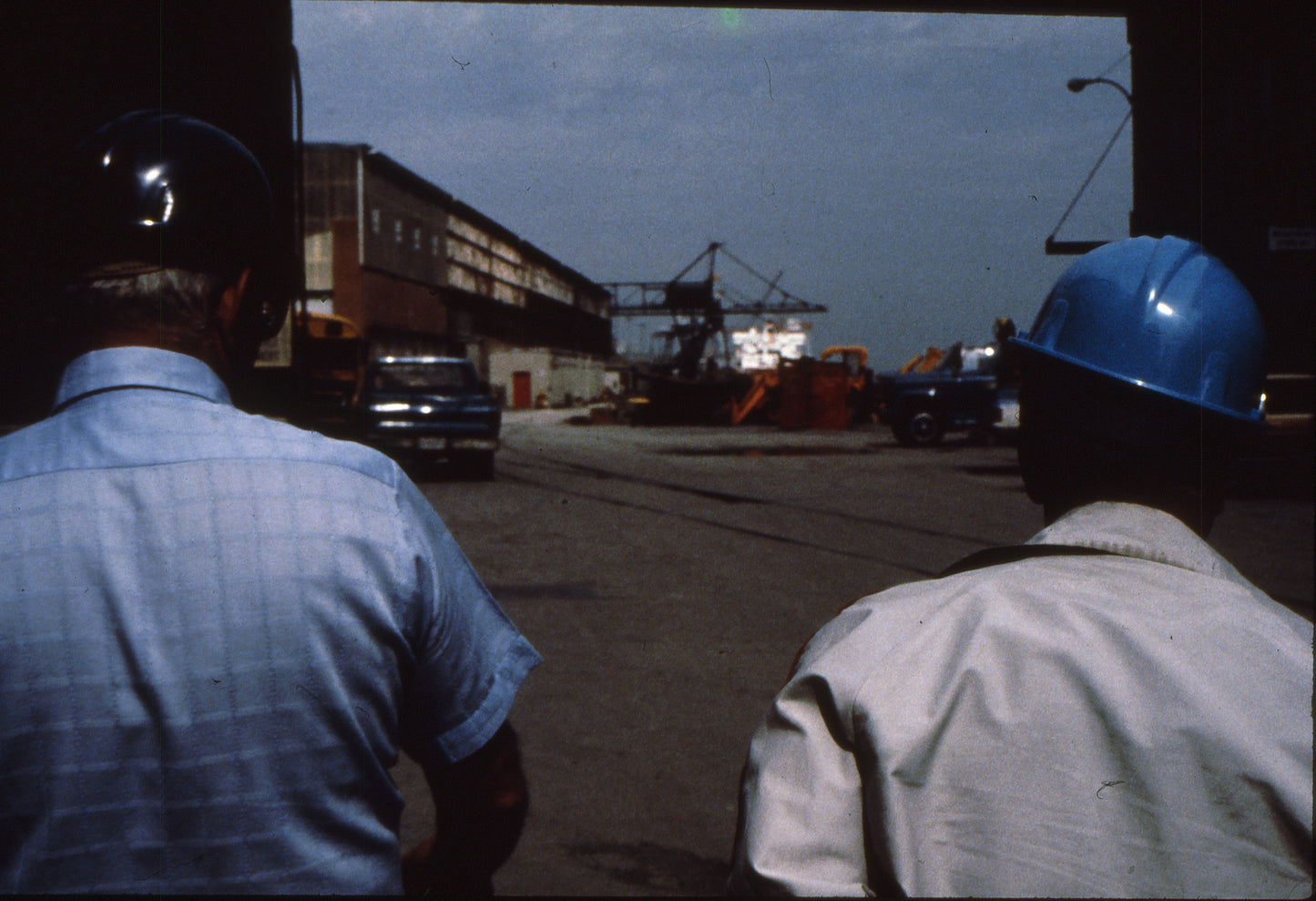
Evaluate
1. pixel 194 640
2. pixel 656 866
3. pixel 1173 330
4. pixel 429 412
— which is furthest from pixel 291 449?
pixel 429 412

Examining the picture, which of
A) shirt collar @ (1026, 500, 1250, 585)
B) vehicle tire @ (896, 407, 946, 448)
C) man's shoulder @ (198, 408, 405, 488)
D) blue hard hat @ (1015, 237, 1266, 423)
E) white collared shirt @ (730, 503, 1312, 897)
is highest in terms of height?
blue hard hat @ (1015, 237, 1266, 423)

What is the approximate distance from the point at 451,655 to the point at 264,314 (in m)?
0.52

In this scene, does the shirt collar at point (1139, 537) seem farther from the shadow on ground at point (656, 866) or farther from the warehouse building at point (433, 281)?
the warehouse building at point (433, 281)

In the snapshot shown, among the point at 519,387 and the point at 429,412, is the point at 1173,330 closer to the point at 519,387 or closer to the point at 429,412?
the point at 429,412

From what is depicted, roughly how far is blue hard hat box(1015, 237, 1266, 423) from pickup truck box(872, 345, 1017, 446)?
2280cm

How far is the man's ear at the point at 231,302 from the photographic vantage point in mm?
1358

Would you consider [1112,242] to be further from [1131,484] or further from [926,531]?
[926,531]

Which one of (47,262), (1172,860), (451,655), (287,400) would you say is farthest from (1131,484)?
(287,400)

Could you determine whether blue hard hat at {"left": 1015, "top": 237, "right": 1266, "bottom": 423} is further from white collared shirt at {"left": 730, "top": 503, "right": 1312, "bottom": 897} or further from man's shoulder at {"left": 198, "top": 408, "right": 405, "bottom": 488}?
man's shoulder at {"left": 198, "top": 408, "right": 405, "bottom": 488}

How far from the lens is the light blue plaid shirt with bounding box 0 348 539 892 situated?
1.19 meters

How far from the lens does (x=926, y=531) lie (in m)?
10.8

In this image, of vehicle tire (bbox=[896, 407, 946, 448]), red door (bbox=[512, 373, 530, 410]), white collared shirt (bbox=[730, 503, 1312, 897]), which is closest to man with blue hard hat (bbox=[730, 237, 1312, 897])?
white collared shirt (bbox=[730, 503, 1312, 897])

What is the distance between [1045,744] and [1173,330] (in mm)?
590

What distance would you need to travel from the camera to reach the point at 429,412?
15875 mm
